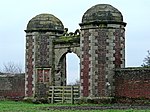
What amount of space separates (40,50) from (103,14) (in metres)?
6.26

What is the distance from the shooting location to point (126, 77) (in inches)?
1228

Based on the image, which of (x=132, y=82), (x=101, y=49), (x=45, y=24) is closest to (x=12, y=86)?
(x=45, y=24)

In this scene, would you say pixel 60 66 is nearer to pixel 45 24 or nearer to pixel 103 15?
pixel 45 24

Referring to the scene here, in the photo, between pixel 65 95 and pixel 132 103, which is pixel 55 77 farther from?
pixel 132 103

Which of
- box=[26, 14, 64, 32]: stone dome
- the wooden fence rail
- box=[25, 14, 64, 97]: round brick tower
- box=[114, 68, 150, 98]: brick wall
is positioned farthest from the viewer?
box=[26, 14, 64, 32]: stone dome

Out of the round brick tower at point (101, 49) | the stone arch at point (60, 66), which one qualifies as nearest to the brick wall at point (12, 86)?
the stone arch at point (60, 66)

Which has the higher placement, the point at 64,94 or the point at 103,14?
the point at 103,14

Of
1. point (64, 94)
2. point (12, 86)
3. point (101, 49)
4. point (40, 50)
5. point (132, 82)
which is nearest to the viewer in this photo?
point (132, 82)

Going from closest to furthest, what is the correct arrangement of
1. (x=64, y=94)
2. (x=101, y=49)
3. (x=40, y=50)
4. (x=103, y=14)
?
1. (x=101, y=49)
2. (x=103, y=14)
3. (x=64, y=94)
4. (x=40, y=50)

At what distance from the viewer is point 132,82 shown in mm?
30906

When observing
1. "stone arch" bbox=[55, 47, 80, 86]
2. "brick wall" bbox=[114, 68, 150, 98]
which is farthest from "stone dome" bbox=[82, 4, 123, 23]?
"stone arch" bbox=[55, 47, 80, 86]

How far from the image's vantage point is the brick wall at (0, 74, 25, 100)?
3922 cm

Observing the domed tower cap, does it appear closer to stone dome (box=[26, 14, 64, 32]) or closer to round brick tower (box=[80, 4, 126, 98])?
round brick tower (box=[80, 4, 126, 98])

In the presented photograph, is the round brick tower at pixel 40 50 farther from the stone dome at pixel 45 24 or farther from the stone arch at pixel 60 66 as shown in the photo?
the stone arch at pixel 60 66
